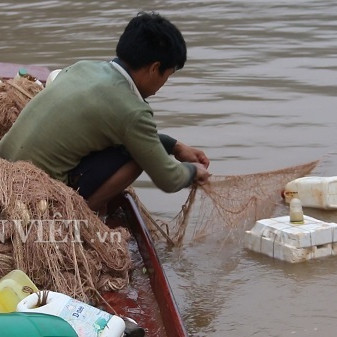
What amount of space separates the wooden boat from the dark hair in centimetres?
89

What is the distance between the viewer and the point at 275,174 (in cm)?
→ 574

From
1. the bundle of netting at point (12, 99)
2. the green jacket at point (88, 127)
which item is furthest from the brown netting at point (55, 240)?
the bundle of netting at point (12, 99)

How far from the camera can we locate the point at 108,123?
4.52 metres

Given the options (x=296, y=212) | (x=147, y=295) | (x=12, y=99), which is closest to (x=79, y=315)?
(x=147, y=295)

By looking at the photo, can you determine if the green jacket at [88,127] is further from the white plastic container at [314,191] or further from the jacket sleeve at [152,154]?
the white plastic container at [314,191]

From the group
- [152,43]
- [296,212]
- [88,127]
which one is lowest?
[296,212]

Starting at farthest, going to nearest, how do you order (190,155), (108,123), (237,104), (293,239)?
(237,104), (190,155), (293,239), (108,123)

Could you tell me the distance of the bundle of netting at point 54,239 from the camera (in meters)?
3.95

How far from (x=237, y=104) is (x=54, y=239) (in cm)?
469

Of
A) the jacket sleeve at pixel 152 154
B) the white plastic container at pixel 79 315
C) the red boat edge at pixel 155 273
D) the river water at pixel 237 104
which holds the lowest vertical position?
the river water at pixel 237 104

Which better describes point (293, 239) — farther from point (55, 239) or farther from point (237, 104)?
point (237, 104)

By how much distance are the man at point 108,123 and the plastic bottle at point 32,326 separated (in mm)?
1870

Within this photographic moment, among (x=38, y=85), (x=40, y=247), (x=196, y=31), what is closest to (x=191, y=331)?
(x=40, y=247)

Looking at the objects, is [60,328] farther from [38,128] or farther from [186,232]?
[186,232]
